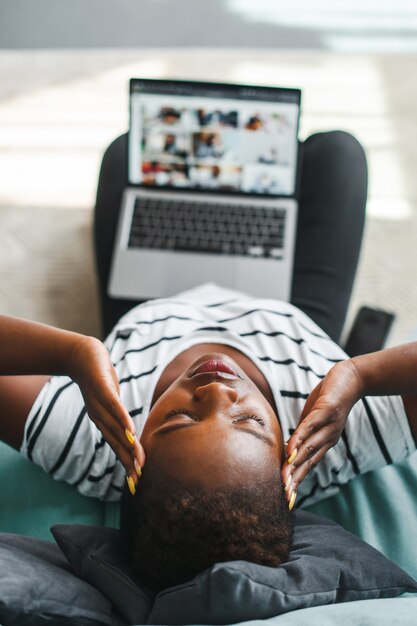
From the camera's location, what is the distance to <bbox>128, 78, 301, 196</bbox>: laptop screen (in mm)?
1296

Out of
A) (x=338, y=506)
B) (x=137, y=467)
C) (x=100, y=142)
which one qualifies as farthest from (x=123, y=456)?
(x=100, y=142)

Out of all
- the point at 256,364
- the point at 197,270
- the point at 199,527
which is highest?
the point at 197,270

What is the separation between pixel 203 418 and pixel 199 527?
125 millimetres

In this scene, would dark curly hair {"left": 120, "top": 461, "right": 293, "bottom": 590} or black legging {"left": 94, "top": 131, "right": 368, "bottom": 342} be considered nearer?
dark curly hair {"left": 120, "top": 461, "right": 293, "bottom": 590}

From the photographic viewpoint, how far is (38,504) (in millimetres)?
1026

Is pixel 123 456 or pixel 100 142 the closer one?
pixel 123 456

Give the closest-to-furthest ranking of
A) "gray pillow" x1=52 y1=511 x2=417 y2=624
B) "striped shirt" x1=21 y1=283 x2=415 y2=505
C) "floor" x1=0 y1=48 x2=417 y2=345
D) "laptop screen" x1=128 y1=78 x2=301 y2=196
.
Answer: "gray pillow" x1=52 y1=511 x2=417 y2=624, "striped shirt" x1=21 y1=283 x2=415 y2=505, "laptop screen" x1=128 y1=78 x2=301 y2=196, "floor" x1=0 y1=48 x2=417 y2=345

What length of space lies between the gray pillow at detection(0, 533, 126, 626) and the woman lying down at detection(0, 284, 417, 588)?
6cm

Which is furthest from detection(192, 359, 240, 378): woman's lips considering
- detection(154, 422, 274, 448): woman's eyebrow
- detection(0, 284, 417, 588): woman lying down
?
detection(154, 422, 274, 448): woman's eyebrow

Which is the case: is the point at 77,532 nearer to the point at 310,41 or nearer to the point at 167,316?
the point at 167,316

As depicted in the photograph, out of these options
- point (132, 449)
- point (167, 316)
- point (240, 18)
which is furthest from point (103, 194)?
point (240, 18)

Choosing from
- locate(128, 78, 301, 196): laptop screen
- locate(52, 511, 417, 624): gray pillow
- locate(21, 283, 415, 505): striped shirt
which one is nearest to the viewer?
locate(52, 511, 417, 624): gray pillow

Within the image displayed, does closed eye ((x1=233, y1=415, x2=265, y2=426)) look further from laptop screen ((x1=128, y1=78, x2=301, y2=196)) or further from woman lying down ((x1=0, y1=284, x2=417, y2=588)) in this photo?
laptop screen ((x1=128, y1=78, x2=301, y2=196))

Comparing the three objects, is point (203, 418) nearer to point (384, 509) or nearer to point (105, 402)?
point (105, 402)
